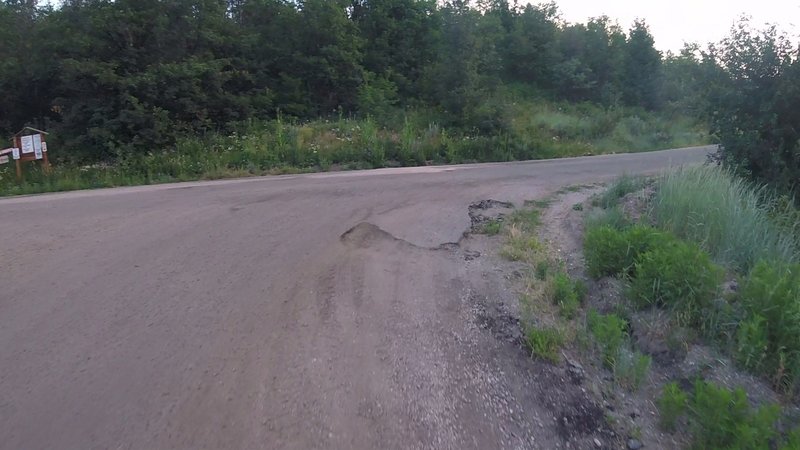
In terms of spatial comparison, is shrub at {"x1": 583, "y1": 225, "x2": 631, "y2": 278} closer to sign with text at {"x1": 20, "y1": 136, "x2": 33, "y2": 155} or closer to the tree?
sign with text at {"x1": 20, "y1": 136, "x2": 33, "y2": 155}

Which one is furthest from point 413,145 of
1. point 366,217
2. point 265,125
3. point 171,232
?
point 171,232

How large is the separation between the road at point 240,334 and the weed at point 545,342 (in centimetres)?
38

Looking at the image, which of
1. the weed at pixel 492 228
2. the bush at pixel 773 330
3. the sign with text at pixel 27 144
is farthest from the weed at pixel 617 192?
the sign with text at pixel 27 144

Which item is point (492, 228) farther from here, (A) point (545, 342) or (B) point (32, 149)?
(B) point (32, 149)

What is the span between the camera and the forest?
18844 millimetres

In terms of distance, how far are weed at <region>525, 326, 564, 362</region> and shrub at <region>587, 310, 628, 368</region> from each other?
0.91 feet

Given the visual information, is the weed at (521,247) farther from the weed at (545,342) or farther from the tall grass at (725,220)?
the weed at (545,342)

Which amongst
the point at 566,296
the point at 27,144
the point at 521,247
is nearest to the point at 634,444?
the point at 566,296

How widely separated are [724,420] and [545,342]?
57.9 inches

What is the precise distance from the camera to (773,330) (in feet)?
16.7

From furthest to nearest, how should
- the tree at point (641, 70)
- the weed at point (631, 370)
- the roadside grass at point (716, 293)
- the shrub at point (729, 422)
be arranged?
the tree at point (641, 70) < the weed at point (631, 370) < the roadside grass at point (716, 293) < the shrub at point (729, 422)

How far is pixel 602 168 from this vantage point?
16672 mm

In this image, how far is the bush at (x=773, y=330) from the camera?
4824 mm

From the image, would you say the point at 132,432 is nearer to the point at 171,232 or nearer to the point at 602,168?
the point at 171,232
